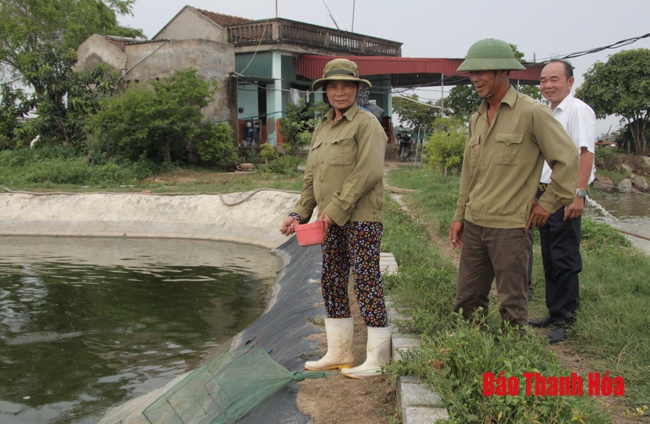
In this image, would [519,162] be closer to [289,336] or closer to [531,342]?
[531,342]

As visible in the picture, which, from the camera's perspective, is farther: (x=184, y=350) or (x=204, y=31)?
(x=204, y=31)

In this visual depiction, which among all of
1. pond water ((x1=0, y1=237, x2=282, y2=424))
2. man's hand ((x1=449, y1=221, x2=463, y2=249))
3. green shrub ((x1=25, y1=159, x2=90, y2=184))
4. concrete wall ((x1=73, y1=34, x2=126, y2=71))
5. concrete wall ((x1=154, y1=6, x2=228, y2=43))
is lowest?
pond water ((x1=0, y1=237, x2=282, y2=424))

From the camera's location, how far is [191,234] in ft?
45.3

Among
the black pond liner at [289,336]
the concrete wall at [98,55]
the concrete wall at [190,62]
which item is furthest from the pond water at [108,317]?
the concrete wall at [98,55]

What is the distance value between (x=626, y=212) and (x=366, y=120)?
12460 millimetres

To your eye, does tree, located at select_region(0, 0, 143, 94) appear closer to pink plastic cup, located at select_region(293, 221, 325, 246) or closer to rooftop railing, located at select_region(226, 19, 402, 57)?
rooftop railing, located at select_region(226, 19, 402, 57)

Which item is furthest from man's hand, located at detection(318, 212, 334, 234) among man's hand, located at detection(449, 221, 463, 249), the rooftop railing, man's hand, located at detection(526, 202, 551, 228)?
the rooftop railing

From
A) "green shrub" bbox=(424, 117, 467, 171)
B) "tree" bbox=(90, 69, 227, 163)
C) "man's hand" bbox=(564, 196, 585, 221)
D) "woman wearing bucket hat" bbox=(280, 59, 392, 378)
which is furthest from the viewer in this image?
"tree" bbox=(90, 69, 227, 163)

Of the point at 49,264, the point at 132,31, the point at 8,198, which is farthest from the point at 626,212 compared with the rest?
the point at 132,31

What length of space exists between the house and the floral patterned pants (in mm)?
16385

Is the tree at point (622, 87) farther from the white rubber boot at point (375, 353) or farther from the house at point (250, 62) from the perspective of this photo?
the white rubber boot at point (375, 353)

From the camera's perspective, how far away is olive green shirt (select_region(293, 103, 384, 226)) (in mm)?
3291

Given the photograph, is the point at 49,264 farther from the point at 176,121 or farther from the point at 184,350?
the point at 176,121

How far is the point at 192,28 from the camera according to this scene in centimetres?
2270
